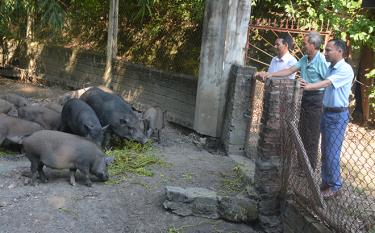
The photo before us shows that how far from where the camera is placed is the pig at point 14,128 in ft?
23.9

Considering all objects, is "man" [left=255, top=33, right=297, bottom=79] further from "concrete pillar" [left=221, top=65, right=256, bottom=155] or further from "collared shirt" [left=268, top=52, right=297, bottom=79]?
"concrete pillar" [left=221, top=65, right=256, bottom=155]

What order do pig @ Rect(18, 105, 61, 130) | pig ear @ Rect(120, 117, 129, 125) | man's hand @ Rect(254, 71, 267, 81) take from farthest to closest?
1. pig @ Rect(18, 105, 61, 130)
2. pig ear @ Rect(120, 117, 129, 125)
3. man's hand @ Rect(254, 71, 267, 81)

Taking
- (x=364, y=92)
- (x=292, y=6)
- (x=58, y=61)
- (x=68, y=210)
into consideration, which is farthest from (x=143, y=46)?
(x=68, y=210)

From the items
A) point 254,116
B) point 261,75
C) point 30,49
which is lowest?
point 254,116

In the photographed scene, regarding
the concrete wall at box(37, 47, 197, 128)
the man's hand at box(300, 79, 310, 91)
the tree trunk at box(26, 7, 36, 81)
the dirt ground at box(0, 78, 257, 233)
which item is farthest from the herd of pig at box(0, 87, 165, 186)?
the tree trunk at box(26, 7, 36, 81)

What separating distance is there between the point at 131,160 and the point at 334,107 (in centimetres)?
312

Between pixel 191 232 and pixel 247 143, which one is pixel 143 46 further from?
pixel 191 232

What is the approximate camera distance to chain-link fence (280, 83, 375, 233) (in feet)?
14.7

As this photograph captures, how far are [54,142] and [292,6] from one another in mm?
6633

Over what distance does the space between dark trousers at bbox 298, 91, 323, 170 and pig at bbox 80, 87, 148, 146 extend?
10.00 feet

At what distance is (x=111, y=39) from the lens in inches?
460

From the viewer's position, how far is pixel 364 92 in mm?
11188

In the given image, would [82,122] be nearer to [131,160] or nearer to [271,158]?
[131,160]

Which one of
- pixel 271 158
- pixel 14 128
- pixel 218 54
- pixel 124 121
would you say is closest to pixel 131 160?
pixel 124 121
